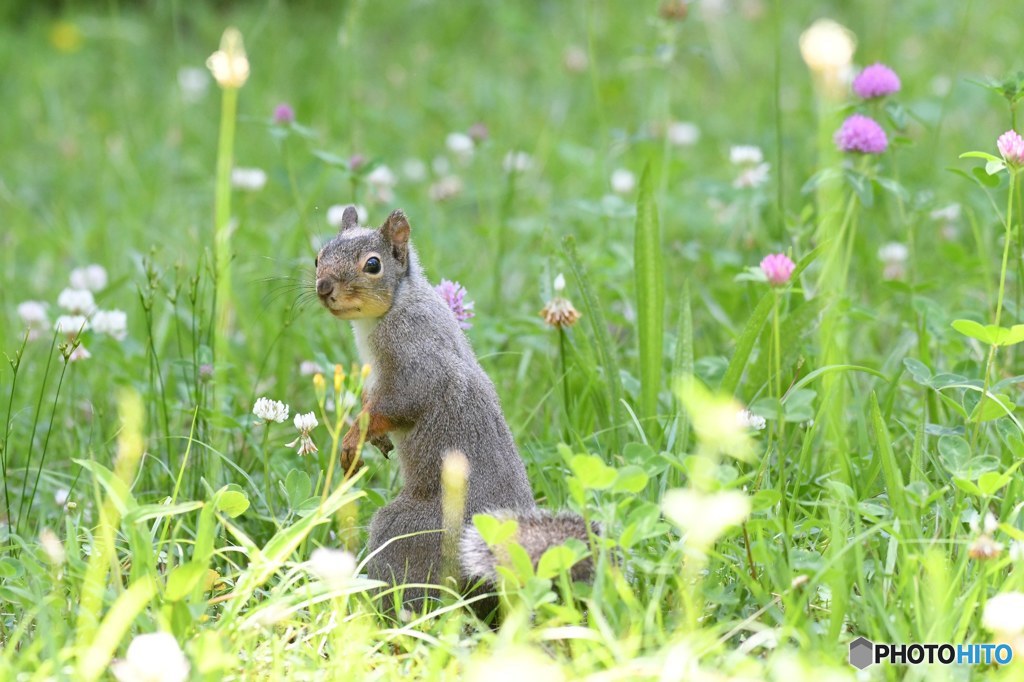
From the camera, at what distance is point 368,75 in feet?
23.9

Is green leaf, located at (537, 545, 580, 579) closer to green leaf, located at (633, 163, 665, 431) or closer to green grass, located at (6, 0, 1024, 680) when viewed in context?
green grass, located at (6, 0, 1024, 680)

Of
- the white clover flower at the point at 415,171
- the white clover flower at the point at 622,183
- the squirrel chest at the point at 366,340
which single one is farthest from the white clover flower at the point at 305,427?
the white clover flower at the point at 415,171

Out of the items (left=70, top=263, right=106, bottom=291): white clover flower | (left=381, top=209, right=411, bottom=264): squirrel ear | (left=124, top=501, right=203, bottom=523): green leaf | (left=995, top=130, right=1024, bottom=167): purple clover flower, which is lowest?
(left=124, top=501, right=203, bottom=523): green leaf

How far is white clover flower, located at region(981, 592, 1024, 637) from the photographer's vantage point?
6.61ft

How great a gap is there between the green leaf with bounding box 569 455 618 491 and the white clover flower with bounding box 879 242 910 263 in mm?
2426

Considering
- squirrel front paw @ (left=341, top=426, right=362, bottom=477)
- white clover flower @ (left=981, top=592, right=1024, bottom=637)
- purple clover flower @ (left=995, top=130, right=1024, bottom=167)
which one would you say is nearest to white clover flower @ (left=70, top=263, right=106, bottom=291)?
squirrel front paw @ (left=341, top=426, right=362, bottom=477)

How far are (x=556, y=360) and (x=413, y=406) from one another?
41.7 inches

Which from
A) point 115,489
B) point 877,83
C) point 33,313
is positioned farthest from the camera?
point 33,313

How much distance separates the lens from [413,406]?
2801 millimetres

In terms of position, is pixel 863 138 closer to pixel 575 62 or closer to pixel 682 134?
pixel 682 134

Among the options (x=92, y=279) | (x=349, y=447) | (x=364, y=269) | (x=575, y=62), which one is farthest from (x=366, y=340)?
(x=575, y=62)

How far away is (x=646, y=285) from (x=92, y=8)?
20.0 feet

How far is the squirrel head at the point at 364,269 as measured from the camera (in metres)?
2.84

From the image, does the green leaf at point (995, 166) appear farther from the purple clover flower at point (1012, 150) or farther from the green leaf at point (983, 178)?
the green leaf at point (983, 178)
